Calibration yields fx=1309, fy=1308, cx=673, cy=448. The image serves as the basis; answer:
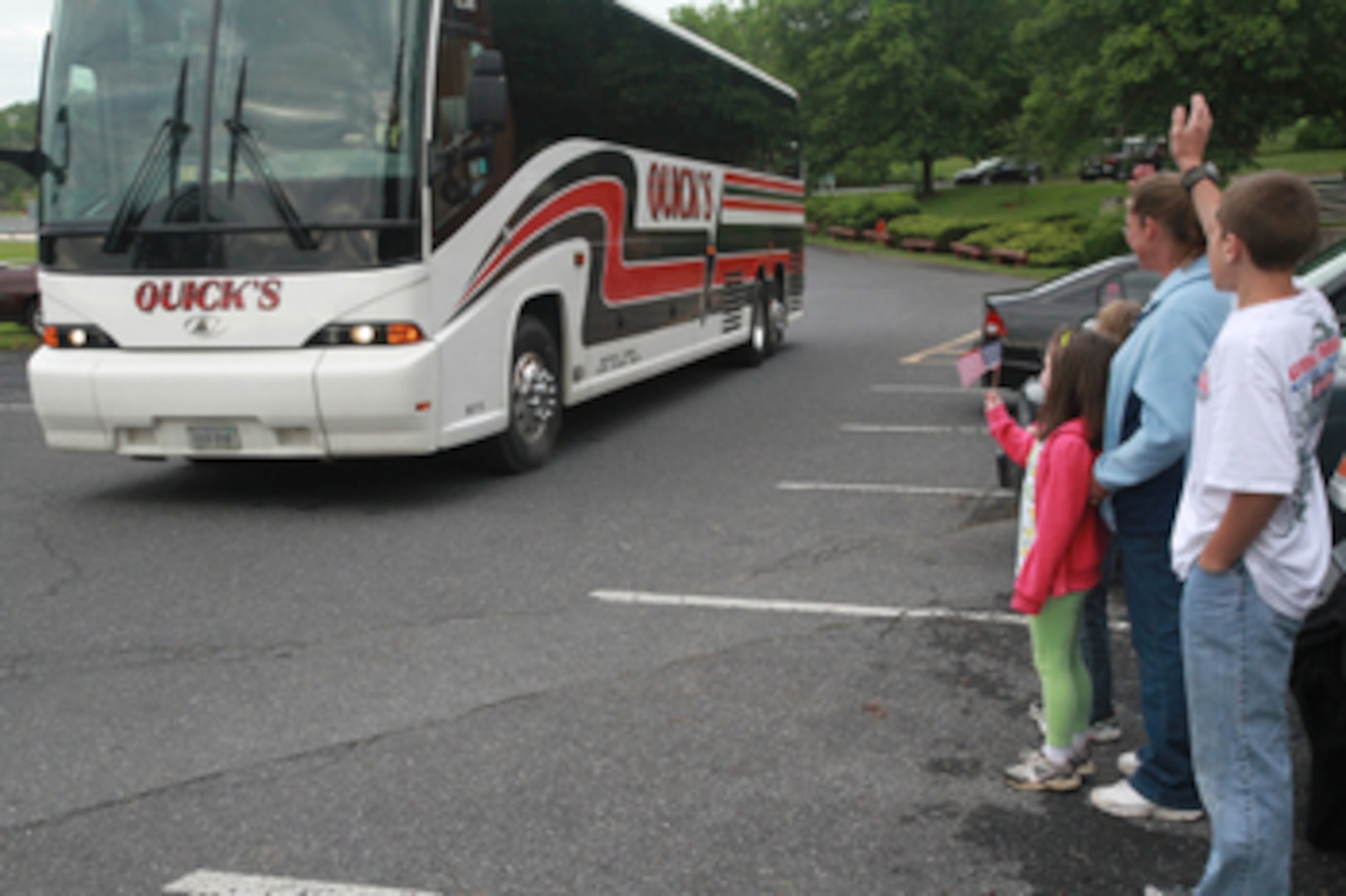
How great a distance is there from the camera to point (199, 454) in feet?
25.4

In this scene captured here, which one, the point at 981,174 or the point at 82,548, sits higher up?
the point at 981,174

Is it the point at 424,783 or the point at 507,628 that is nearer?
the point at 424,783

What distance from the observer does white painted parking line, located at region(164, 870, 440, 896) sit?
334cm

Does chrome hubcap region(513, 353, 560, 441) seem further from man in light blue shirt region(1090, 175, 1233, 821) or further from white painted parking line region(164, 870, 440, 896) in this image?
man in light blue shirt region(1090, 175, 1233, 821)

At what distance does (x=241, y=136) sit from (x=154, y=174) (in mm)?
576

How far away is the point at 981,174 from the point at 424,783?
61521 mm

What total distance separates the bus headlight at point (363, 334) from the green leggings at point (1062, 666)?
4.68m

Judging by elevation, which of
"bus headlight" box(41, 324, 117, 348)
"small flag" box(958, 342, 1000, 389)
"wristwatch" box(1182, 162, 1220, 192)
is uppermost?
"wristwatch" box(1182, 162, 1220, 192)

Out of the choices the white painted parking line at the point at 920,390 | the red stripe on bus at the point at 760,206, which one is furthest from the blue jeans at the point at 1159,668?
the red stripe on bus at the point at 760,206

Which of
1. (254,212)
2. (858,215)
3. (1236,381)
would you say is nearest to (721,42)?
(858,215)

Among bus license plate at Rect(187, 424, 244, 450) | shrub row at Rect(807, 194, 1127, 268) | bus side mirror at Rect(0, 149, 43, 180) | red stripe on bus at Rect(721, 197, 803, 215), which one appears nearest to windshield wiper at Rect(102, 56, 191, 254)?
bus side mirror at Rect(0, 149, 43, 180)

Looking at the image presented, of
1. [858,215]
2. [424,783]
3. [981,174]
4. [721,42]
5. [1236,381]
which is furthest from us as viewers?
[721,42]

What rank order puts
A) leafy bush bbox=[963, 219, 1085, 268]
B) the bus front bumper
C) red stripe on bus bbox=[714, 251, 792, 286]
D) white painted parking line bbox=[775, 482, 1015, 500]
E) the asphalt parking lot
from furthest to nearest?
leafy bush bbox=[963, 219, 1085, 268] < red stripe on bus bbox=[714, 251, 792, 286] < white painted parking line bbox=[775, 482, 1015, 500] < the bus front bumper < the asphalt parking lot

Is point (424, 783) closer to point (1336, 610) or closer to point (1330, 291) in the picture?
point (1336, 610)
